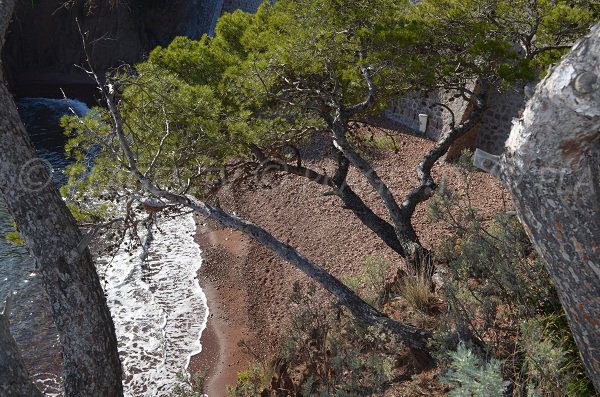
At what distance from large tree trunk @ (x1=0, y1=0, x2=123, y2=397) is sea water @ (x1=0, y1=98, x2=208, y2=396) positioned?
182cm

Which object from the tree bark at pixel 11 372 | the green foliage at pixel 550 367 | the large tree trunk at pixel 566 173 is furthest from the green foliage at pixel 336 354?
the tree bark at pixel 11 372

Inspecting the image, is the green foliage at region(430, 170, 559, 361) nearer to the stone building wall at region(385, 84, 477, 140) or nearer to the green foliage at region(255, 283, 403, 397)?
the green foliage at region(255, 283, 403, 397)

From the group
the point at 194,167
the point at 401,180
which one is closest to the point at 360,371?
the point at 194,167

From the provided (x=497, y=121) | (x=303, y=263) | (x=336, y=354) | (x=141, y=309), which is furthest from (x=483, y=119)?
(x=141, y=309)

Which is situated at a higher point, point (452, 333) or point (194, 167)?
point (194, 167)

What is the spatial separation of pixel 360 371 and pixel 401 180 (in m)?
5.89

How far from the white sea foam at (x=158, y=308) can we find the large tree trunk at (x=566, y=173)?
4560 millimetres

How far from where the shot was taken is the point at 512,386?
3924 mm

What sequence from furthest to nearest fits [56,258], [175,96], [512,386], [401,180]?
[401,180]
[175,96]
[56,258]
[512,386]

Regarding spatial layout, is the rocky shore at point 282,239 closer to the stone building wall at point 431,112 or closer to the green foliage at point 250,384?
the green foliage at point 250,384

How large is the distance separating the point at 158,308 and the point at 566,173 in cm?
730

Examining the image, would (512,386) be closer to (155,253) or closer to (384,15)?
(384,15)

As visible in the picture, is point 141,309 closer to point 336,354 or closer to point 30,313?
point 30,313

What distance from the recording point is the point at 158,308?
892 cm
